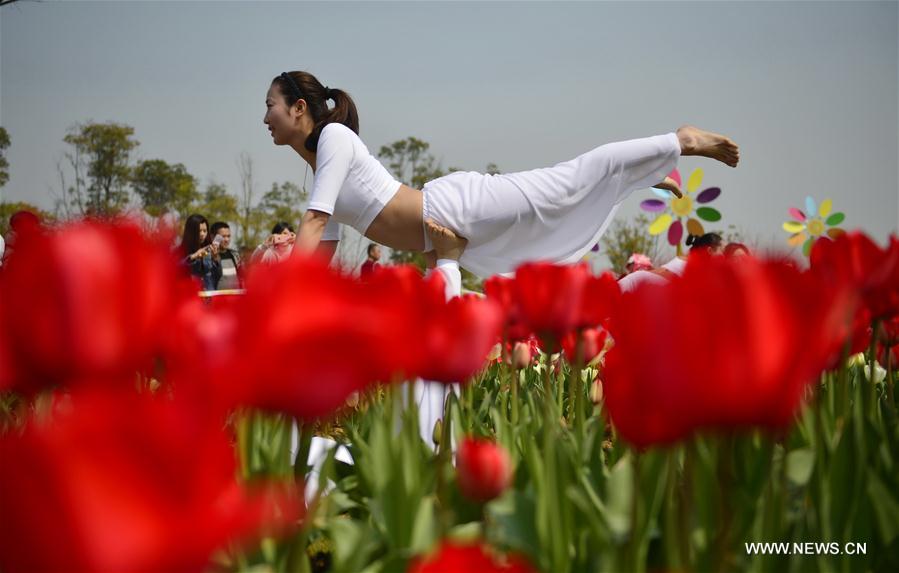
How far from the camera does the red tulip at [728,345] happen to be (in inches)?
22.0

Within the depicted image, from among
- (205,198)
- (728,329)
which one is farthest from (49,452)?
(205,198)

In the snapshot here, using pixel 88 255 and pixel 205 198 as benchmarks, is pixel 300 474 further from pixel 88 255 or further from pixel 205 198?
pixel 205 198

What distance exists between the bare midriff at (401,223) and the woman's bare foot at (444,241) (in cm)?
7

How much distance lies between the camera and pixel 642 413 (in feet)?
2.04

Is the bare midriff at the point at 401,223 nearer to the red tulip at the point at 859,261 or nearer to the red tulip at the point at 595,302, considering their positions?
the red tulip at the point at 595,302

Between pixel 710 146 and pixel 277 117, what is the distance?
5.47 feet

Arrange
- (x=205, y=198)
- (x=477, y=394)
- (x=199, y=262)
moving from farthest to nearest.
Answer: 1. (x=205, y=198)
2. (x=199, y=262)
3. (x=477, y=394)

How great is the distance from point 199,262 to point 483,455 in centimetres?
648

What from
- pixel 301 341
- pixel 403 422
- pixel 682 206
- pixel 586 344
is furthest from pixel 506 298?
pixel 682 206

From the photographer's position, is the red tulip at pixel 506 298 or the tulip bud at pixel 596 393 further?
the tulip bud at pixel 596 393

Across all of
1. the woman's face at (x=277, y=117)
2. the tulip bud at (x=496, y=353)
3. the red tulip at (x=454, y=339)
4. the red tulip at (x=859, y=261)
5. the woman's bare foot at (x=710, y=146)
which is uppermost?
the woman's face at (x=277, y=117)

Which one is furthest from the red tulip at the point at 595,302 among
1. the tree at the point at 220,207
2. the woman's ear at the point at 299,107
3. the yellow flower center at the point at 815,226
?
the tree at the point at 220,207

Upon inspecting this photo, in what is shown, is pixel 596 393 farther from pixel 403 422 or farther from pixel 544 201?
pixel 403 422

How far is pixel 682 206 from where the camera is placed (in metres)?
14.3
